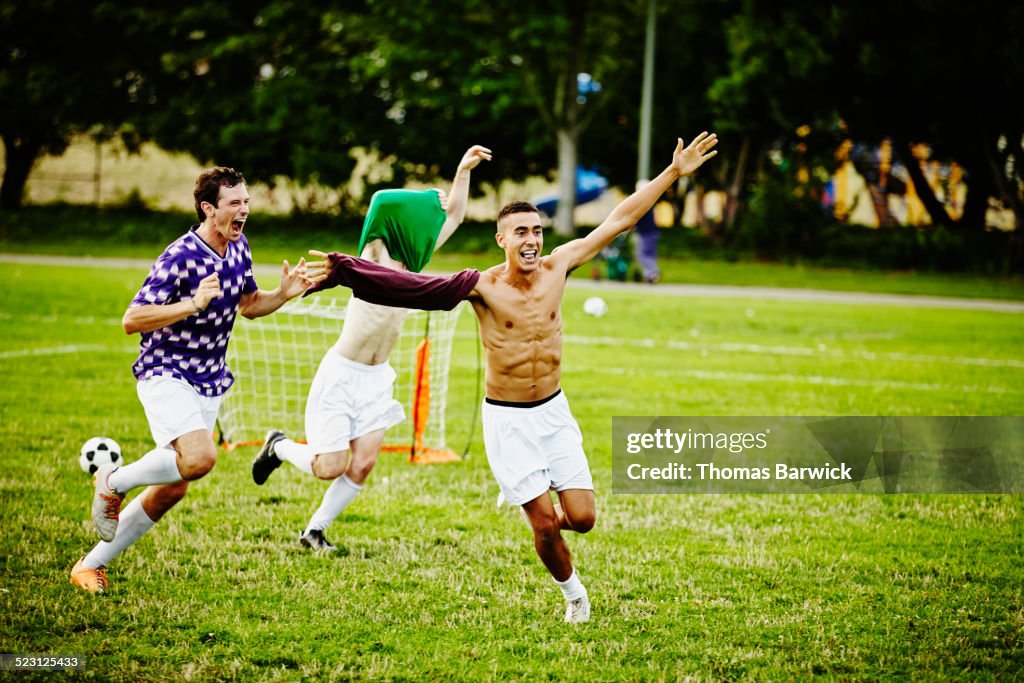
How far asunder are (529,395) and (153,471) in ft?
6.86

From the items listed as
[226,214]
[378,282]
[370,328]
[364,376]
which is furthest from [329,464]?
[378,282]

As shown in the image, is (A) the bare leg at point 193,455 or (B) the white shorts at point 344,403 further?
(B) the white shorts at point 344,403

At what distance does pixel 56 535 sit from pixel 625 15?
2924cm

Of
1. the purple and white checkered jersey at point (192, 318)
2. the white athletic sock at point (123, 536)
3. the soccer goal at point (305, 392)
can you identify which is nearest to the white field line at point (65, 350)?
the soccer goal at point (305, 392)

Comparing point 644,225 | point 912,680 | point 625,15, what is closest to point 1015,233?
point 644,225

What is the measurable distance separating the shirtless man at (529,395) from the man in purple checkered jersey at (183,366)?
794 mm

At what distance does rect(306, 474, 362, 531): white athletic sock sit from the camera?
673cm

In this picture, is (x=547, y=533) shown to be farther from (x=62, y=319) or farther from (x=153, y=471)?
(x=62, y=319)

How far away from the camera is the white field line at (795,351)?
15016 millimetres

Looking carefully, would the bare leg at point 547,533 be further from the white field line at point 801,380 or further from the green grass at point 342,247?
the green grass at point 342,247

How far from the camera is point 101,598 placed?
5.58 metres

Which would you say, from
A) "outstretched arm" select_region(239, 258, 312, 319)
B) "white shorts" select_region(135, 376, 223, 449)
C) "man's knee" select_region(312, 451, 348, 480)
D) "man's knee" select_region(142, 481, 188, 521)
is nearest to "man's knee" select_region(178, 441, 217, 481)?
"white shorts" select_region(135, 376, 223, 449)

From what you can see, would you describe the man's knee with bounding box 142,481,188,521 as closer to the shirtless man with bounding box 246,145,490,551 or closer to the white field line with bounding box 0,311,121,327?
the shirtless man with bounding box 246,145,490,551

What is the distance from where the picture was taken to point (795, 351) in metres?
15.9
